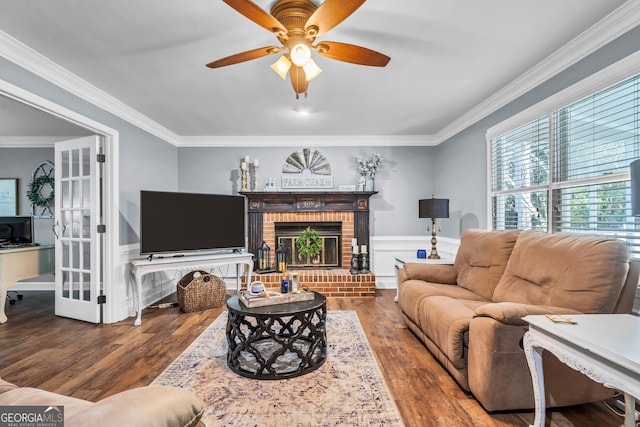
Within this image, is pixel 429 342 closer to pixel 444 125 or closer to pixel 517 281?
pixel 517 281

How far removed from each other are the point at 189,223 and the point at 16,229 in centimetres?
298

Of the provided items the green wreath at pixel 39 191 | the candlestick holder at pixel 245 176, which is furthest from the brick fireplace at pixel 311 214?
the green wreath at pixel 39 191

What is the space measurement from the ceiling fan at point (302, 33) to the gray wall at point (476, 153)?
158 cm

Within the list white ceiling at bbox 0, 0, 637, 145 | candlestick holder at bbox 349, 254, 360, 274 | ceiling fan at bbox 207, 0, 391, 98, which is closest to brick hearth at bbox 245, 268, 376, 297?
candlestick holder at bbox 349, 254, 360, 274

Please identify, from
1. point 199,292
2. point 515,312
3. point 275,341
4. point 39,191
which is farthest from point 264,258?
point 39,191

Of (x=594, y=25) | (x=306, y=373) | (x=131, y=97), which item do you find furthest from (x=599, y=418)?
(x=131, y=97)

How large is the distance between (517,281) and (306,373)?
175 cm

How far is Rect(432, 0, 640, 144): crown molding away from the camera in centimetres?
198

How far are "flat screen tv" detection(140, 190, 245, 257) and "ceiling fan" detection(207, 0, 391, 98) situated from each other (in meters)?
2.26

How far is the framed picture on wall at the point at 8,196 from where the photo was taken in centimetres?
492

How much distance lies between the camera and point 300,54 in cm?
194

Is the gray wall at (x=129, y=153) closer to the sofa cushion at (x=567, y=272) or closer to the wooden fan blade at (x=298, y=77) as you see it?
the wooden fan blade at (x=298, y=77)

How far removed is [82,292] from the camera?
11.8ft

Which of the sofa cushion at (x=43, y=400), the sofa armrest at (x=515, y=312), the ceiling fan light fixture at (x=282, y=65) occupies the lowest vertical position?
the sofa armrest at (x=515, y=312)
